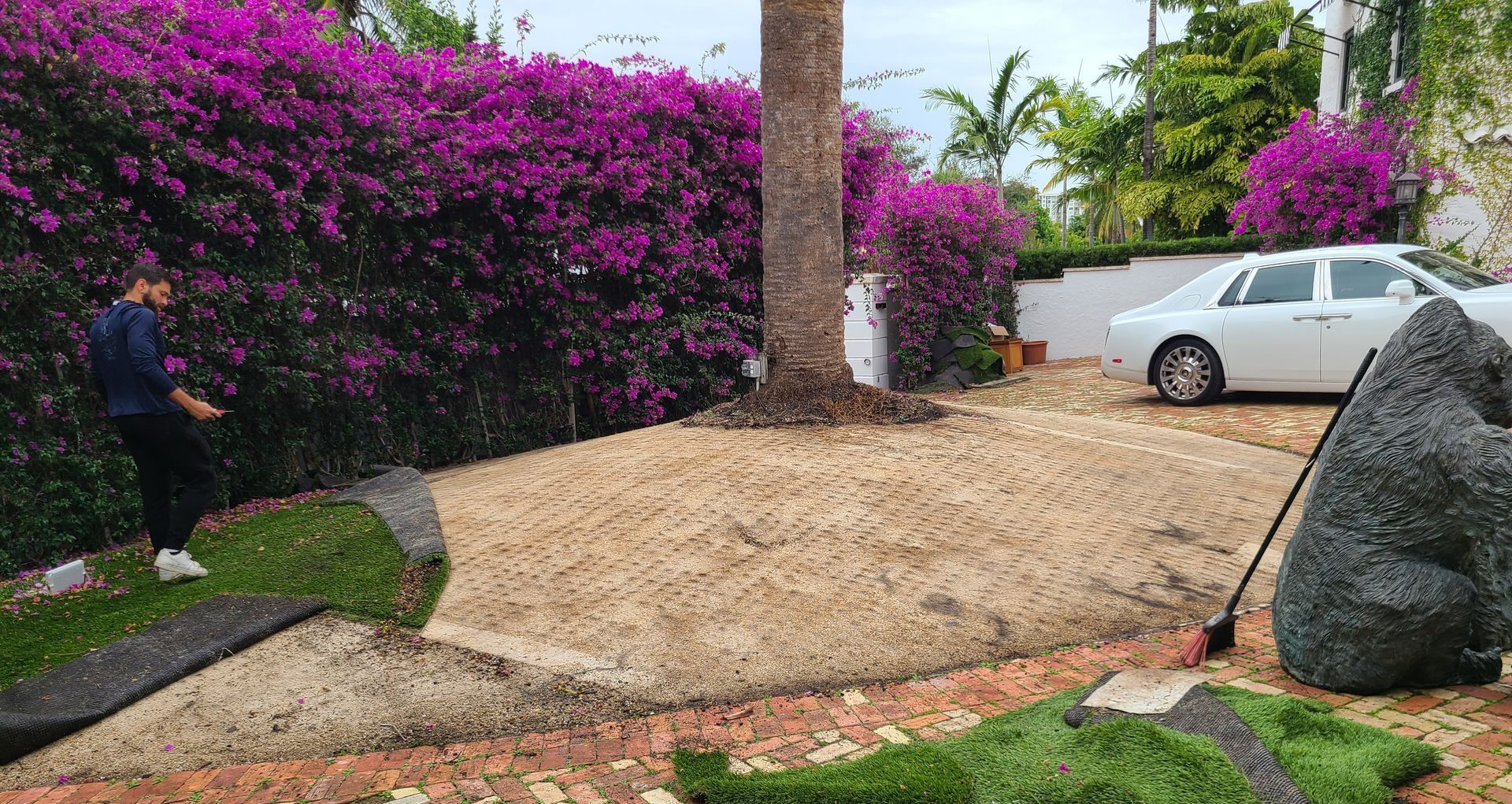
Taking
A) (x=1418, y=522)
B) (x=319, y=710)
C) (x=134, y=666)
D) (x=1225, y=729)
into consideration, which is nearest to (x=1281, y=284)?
(x=1418, y=522)

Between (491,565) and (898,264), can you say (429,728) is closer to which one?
(491,565)

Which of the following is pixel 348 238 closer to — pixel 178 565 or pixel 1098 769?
pixel 178 565

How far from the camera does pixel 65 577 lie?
4664 mm

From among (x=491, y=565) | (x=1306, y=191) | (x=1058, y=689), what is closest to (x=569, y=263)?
(x=491, y=565)

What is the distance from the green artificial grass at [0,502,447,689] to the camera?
13.5ft

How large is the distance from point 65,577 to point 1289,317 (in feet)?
35.7

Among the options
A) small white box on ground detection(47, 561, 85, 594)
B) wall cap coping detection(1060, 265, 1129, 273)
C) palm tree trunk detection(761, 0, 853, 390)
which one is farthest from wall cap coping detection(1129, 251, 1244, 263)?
→ small white box on ground detection(47, 561, 85, 594)

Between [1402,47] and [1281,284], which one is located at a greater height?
[1402,47]

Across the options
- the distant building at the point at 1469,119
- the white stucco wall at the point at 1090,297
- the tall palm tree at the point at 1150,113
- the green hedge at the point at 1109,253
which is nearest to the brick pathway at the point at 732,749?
the distant building at the point at 1469,119

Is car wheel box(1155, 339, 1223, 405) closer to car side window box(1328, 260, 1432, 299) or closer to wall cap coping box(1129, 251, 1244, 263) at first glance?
car side window box(1328, 260, 1432, 299)

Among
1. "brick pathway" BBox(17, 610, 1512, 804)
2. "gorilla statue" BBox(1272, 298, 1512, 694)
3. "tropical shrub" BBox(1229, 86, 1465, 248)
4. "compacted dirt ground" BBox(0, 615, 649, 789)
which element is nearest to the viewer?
"brick pathway" BBox(17, 610, 1512, 804)

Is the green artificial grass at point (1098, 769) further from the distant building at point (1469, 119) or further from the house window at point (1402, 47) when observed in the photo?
the house window at point (1402, 47)

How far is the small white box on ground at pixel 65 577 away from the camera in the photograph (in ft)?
15.1

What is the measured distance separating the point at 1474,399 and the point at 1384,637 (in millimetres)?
897
